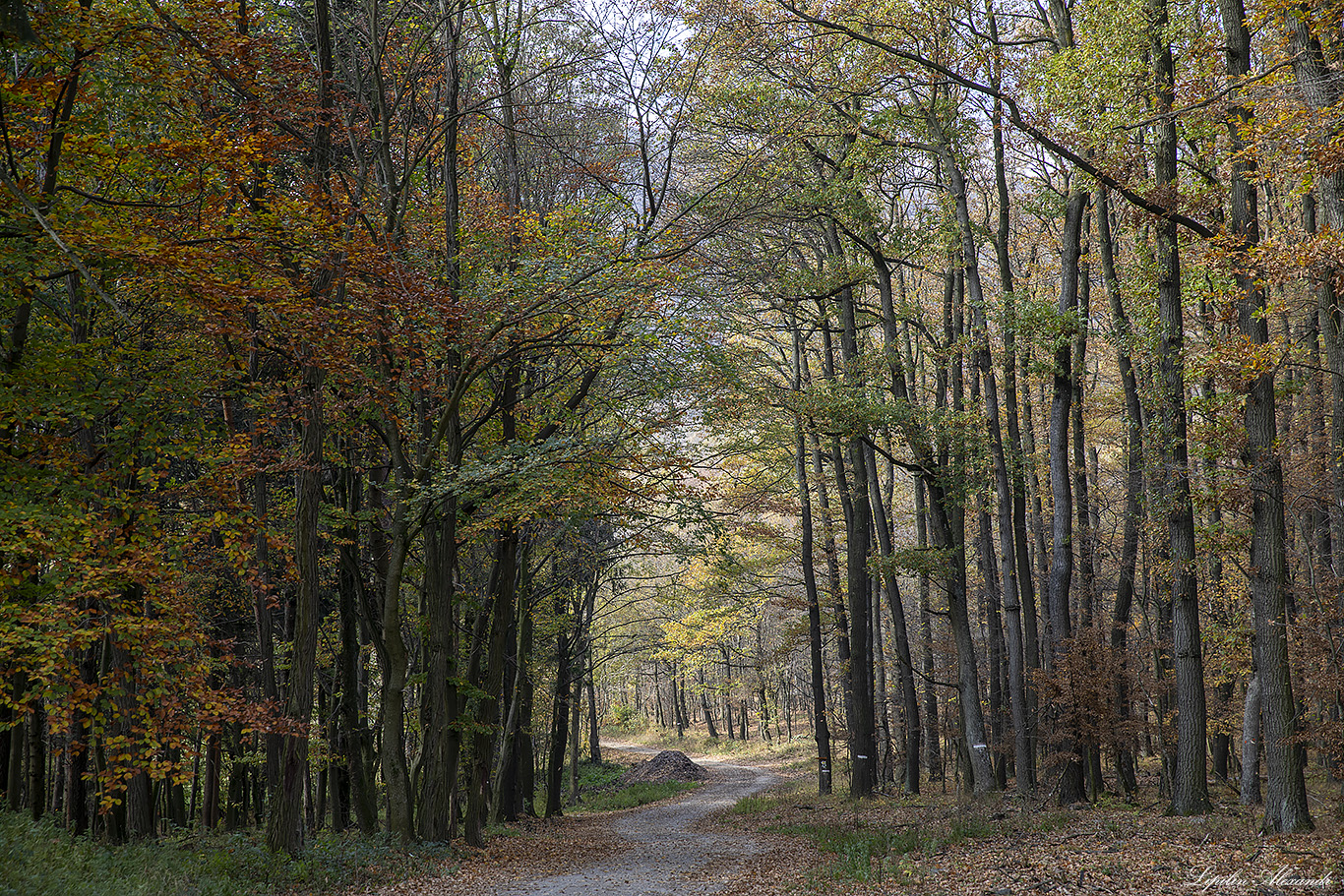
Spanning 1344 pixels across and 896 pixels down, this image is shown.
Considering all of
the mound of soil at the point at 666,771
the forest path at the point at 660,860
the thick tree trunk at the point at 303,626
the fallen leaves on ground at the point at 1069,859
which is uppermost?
the thick tree trunk at the point at 303,626

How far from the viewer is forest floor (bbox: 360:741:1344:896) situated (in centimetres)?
757

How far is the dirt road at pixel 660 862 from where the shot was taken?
9805mm

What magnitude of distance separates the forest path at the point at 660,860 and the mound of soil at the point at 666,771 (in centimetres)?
876

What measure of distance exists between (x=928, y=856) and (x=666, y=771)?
23.2m

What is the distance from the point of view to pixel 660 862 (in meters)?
12.4

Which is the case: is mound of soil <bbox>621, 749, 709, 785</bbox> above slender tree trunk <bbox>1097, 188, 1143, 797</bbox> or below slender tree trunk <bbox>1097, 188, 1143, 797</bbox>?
below

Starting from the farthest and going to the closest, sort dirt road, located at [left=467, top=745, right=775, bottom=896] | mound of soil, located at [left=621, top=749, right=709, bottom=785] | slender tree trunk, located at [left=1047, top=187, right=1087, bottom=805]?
mound of soil, located at [left=621, top=749, right=709, bottom=785], slender tree trunk, located at [left=1047, top=187, right=1087, bottom=805], dirt road, located at [left=467, top=745, right=775, bottom=896]

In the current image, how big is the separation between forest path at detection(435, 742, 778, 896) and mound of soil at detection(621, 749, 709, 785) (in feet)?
28.7

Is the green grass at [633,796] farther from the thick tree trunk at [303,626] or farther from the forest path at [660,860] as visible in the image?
the thick tree trunk at [303,626]

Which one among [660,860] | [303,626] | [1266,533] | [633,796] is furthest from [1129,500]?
[633,796]

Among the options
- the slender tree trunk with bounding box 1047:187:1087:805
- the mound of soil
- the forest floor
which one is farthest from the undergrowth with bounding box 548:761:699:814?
the slender tree trunk with bounding box 1047:187:1087:805

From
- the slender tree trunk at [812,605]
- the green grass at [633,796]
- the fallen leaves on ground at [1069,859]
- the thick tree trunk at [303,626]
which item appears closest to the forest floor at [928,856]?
the fallen leaves on ground at [1069,859]

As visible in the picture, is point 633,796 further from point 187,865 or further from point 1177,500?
point 1177,500

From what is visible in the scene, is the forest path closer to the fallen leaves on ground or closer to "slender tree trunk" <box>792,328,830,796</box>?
the fallen leaves on ground
